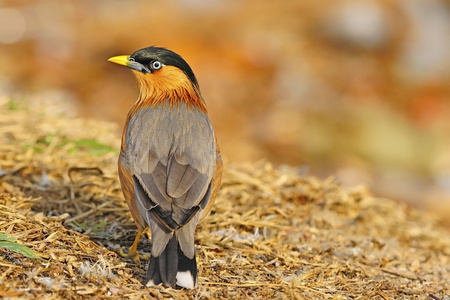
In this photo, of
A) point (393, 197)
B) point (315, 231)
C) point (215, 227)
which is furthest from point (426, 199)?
point (215, 227)

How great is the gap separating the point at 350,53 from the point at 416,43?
188cm

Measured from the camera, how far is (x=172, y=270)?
4.18 m

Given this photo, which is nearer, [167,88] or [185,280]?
[185,280]

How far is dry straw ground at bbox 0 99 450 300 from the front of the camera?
4324mm

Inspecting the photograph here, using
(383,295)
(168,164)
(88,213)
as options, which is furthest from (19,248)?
(383,295)

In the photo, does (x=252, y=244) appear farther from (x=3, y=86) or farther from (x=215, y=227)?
(x=3, y=86)

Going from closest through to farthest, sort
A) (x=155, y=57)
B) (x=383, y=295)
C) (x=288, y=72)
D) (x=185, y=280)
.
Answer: (x=185, y=280)
(x=383, y=295)
(x=155, y=57)
(x=288, y=72)

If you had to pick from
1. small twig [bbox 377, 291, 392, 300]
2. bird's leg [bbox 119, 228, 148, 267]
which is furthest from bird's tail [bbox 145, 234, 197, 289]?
small twig [bbox 377, 291, 392, 300]

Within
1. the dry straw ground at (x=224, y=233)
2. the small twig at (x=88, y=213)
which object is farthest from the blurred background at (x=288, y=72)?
the small twig at (x=88, y=213)

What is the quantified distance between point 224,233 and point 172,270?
1366mm

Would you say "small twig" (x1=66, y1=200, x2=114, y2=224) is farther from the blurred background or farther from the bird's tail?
the blurred background

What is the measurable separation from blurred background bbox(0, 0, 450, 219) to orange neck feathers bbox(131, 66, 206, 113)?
5.63 m

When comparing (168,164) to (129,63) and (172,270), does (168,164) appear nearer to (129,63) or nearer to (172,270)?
(172,270)

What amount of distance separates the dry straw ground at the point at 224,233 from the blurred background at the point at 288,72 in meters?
3.87
